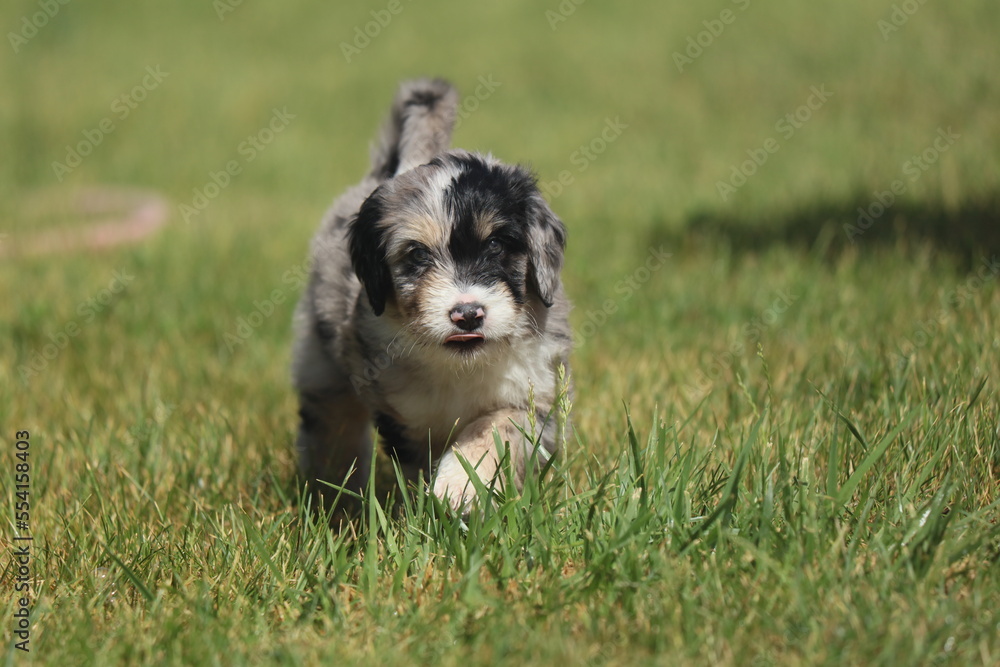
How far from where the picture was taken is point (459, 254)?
9.33 ft

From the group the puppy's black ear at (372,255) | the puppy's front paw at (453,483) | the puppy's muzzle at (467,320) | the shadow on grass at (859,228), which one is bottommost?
the puppy's front paw at (453,483)

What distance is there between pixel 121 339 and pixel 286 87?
793cm

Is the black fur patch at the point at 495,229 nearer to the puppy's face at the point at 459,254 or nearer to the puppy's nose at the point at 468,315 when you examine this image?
the puppy's face at the point at 459,254

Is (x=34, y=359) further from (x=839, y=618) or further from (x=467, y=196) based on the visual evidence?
(x=839, y=618)

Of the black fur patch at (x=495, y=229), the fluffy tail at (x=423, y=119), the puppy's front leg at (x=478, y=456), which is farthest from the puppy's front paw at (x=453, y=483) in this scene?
the fluffy tail at (x=423, y=119)

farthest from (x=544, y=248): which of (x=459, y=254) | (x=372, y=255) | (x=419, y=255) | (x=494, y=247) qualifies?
(x=372, y=255)

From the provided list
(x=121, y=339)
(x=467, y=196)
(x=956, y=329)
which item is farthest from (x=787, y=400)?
(x=121, y=339)

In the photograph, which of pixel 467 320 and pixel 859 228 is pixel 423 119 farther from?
pixel 859 228

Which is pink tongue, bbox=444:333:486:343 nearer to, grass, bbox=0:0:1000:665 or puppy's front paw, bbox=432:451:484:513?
puppy's front paw, bbox=432:451:484:513

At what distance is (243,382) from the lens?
15.1 feet

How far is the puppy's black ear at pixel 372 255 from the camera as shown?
295cm

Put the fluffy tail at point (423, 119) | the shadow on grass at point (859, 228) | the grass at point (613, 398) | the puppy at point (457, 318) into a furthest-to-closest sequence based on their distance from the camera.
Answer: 1. the shadow on grass at point (859, 228)
2. the fluffy tail at point (423, 119)
3. the puppy at point (457, 318)
4. the grass at point (613, 398)

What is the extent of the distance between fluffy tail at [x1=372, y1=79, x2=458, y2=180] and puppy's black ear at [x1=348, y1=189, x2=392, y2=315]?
0.50 metres

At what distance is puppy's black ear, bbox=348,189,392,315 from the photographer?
295cm
